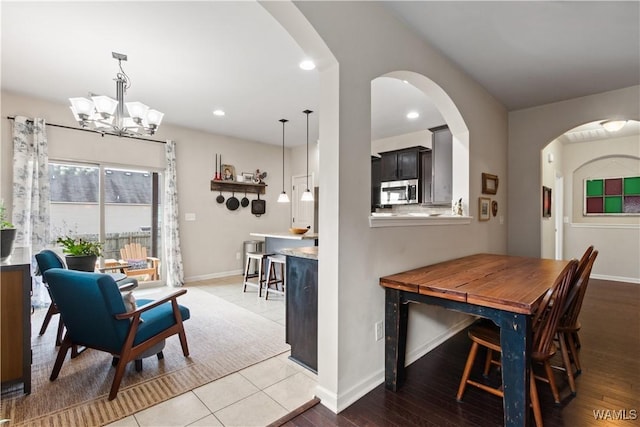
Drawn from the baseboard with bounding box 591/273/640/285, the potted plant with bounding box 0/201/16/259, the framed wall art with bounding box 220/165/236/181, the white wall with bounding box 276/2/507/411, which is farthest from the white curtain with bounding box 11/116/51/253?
the baseboard with bounding box 591/273/640/285

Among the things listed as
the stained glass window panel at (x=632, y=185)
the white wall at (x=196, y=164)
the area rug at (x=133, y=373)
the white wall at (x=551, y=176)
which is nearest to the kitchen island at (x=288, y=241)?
the area rug at (x=133, y=373)

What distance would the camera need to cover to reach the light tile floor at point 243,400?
181cm

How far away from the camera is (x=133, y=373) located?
234cm

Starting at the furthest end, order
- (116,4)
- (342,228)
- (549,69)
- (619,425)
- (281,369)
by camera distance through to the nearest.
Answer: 1. (549,69)
2. (281,369)
3. (116,4)
4. (342,228)
5. (619,425)

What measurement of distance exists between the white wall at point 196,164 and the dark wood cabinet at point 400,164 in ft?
7.93

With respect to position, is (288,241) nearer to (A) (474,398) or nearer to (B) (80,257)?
(B) (80,257)

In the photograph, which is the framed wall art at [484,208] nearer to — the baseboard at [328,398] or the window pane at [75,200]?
the baseboard at [328,398]

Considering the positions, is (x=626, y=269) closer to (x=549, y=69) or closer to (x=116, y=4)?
(x=549, y=69)

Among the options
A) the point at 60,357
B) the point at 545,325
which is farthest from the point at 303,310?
the point at 60,357

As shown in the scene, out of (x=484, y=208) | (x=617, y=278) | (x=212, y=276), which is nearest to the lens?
(x=484, y=208)

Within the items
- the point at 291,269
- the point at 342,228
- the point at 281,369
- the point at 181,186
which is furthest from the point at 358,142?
the point at 181,186

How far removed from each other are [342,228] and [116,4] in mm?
2248

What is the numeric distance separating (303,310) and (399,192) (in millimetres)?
3483

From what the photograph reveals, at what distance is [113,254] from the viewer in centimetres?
473
